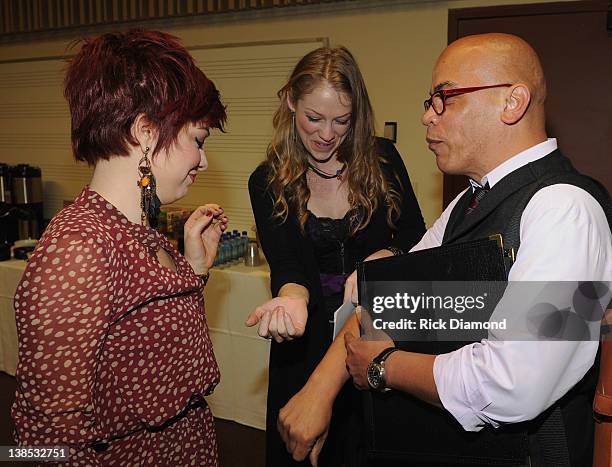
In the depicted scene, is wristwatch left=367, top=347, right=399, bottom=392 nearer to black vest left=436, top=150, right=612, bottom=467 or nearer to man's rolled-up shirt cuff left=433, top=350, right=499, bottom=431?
man's rolled-up shirt cuff left=433, top=350, right=499, bottom=431

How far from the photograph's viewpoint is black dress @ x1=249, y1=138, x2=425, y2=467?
6.97ft

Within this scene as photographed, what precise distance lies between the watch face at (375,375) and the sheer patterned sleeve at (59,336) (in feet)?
1.92

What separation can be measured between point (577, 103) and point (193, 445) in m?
2.81

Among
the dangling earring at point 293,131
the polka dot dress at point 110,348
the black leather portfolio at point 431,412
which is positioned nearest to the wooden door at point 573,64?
the dangling earring at point 293,131

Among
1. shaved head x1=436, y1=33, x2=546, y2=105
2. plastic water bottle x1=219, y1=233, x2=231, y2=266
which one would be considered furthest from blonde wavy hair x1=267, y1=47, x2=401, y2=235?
plastic water bottle x1=219, y1=233, x2=231, y2=266

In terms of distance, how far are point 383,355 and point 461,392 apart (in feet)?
0.67

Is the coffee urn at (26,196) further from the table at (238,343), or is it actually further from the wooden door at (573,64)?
the wooden door at (573,64)

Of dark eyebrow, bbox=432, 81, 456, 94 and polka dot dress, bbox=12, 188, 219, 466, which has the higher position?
dark eyebrow, bbox=432, 81, 456, 94

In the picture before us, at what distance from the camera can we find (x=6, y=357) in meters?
4.12

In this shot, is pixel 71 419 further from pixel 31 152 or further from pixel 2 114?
pixel 2 114

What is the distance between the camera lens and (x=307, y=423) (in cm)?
150

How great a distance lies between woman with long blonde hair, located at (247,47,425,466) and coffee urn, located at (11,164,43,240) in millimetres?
2982

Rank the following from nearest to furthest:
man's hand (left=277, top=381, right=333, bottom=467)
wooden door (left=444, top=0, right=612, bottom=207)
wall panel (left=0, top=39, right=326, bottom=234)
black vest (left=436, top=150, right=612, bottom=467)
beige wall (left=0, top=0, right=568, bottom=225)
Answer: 1. black vest (left=436, top=150, right=612, bottom=467)
2. man's hand (left=277, top=381, right=333, bottom=467)
3. wooden door (left=444, top=0, right=612, bottom=207)
4. beige wall (left=0, top=0, right=568, bottom=225)
5. wall panel (left=0, top=39, right=326, bottom=234)

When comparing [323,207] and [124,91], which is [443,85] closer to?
[124,91]
